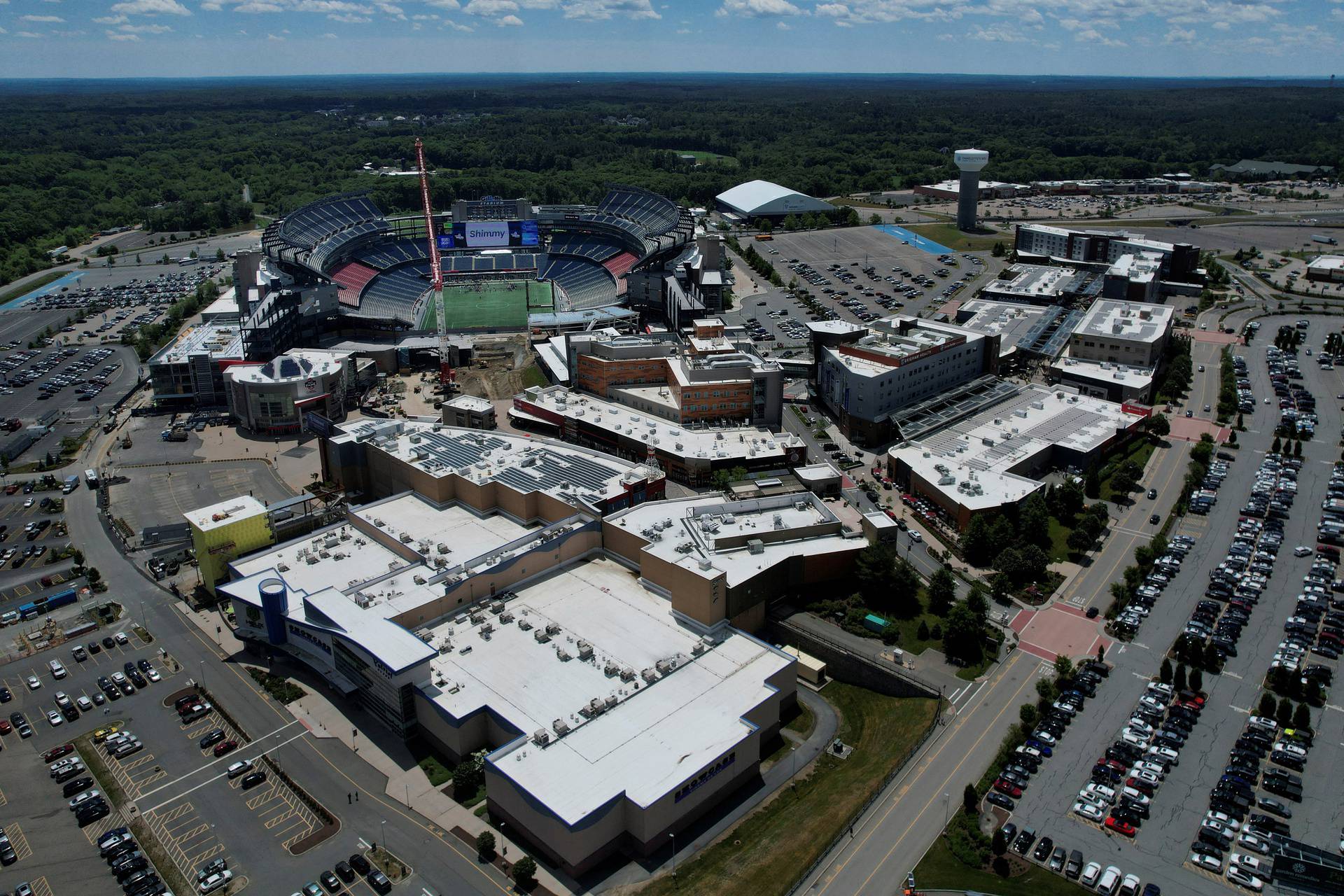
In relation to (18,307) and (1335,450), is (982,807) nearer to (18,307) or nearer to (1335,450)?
(1335,450)

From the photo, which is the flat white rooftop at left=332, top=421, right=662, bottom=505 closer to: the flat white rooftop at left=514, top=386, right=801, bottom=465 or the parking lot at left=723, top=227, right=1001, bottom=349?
the flat white rooftop at left=514, top=386, right=801, bottom=465

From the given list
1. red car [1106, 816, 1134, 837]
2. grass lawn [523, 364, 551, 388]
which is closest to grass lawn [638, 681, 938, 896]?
red car [1106, 816, 1134, 837]

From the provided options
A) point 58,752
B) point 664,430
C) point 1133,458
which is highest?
point 664,430

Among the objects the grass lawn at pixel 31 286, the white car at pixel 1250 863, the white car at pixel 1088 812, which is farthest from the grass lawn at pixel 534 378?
the grass lawn at pixel 31 286

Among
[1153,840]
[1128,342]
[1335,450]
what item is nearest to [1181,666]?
[1153,840]

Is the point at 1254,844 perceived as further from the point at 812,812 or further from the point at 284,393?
the point at 284,393

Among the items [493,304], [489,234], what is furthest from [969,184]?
[493,304]
